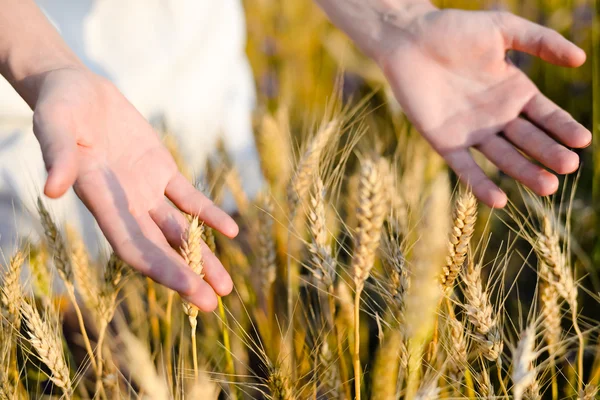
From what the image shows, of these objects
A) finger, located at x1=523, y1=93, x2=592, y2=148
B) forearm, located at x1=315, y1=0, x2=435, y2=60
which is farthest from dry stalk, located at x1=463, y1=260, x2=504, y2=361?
forearm, located at x1=315, y1=0, x2=435, y2=60

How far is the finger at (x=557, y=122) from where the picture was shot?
93 centimetres

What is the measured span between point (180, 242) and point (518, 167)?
0.63 metres

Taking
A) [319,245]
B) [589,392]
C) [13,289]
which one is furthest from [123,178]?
[589,392]

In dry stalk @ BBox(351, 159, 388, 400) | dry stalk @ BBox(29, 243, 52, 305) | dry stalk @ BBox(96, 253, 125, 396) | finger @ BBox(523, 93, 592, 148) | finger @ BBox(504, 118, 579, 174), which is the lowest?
dry stalk @ BBox(29, 243, 52, 305)

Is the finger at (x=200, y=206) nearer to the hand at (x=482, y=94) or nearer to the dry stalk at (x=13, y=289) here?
the dry stalk at (x=13, y=289)

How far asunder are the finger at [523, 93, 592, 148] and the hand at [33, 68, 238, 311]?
628mm

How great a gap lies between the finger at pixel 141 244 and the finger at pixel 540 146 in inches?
25.5

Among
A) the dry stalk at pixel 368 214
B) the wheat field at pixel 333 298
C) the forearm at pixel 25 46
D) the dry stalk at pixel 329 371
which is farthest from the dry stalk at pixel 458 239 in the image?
the forearm at pixel 25 46

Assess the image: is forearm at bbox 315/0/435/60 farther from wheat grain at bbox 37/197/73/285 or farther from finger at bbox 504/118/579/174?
wheat grain at bbox 37/197/73/285

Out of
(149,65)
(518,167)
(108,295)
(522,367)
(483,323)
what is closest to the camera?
(522,367)

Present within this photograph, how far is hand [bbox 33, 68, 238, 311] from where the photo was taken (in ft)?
2.28

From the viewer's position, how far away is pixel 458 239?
641 mm

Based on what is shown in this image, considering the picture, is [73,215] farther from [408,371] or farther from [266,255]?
[408,371]

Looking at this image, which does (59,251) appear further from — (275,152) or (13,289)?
(275,152)
